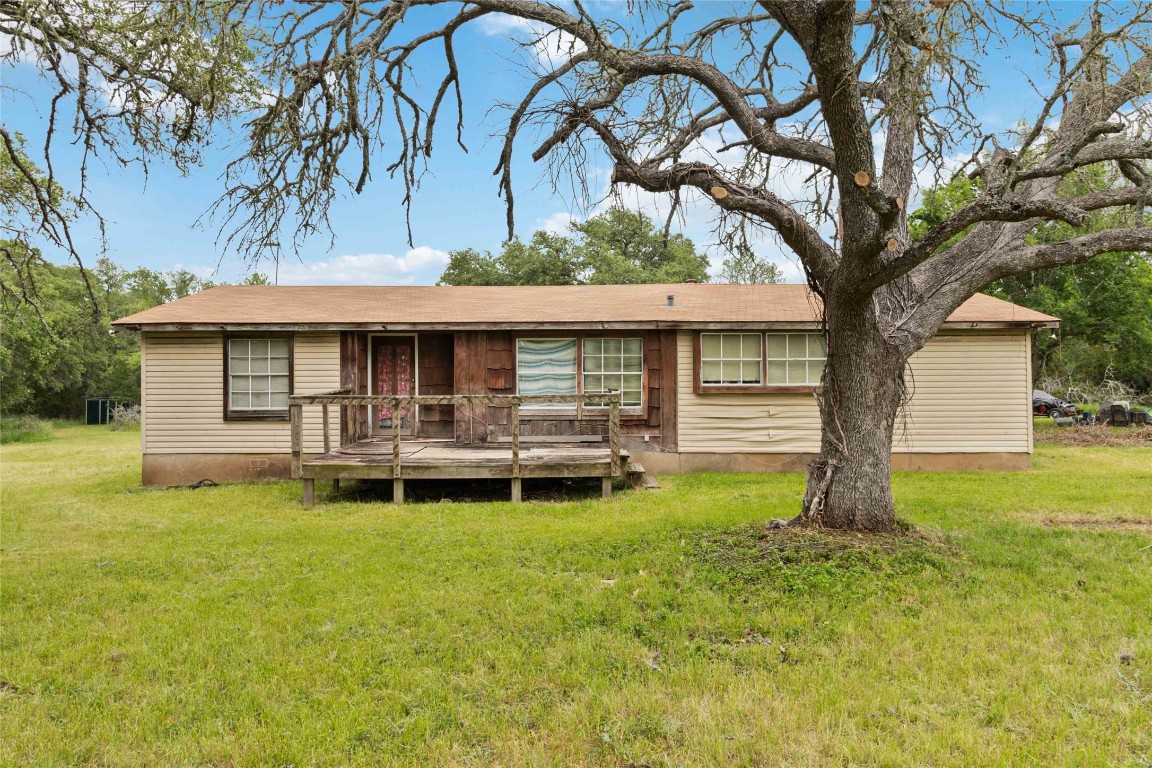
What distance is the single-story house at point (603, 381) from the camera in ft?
37.8

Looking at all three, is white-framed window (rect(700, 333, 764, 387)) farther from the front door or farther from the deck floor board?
the front door

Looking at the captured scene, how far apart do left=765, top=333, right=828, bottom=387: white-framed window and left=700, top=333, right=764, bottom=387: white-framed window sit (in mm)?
216

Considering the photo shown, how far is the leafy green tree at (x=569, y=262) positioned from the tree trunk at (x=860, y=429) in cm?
2776

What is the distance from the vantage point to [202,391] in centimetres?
1162

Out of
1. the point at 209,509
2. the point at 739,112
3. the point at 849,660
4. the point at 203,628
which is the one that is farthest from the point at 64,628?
the point at 739,112

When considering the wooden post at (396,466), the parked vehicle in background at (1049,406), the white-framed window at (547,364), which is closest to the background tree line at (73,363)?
the white-framed window at (547,364)

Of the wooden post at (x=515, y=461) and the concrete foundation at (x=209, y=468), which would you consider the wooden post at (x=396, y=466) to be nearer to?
the wooden post at (x=515, y=461)

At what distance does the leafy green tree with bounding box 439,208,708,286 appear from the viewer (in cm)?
3459

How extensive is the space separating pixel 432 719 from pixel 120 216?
5626 mm

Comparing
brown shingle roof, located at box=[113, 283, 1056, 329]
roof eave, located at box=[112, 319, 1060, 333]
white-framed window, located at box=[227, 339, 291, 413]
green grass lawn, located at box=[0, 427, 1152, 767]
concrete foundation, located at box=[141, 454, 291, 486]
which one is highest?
brown shingle roof, located at box=[113, 283, 1056, 329]

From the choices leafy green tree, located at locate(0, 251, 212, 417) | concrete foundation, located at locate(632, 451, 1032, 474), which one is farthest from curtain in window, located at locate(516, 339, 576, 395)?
leafy green tree, located at locate(0, 251, 212, 417)

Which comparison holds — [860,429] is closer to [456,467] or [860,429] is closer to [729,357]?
[456,467]

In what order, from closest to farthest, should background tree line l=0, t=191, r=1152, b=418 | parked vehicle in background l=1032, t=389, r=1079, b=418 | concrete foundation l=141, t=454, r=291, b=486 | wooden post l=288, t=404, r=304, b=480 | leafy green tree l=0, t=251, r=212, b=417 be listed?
wooden post l=288, t=404, r=304, b=480
concrete foundation l=141, t=454, r=291, b=486
background tree line l=0, t=191, r=1152, b=418
parked vehicle in background l=1032, t=389, r=1079, b=418
leafy green tree l=0, t=251, r=212, b=417

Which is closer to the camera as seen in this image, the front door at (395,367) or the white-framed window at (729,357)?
the white-framed window at (729,357)
